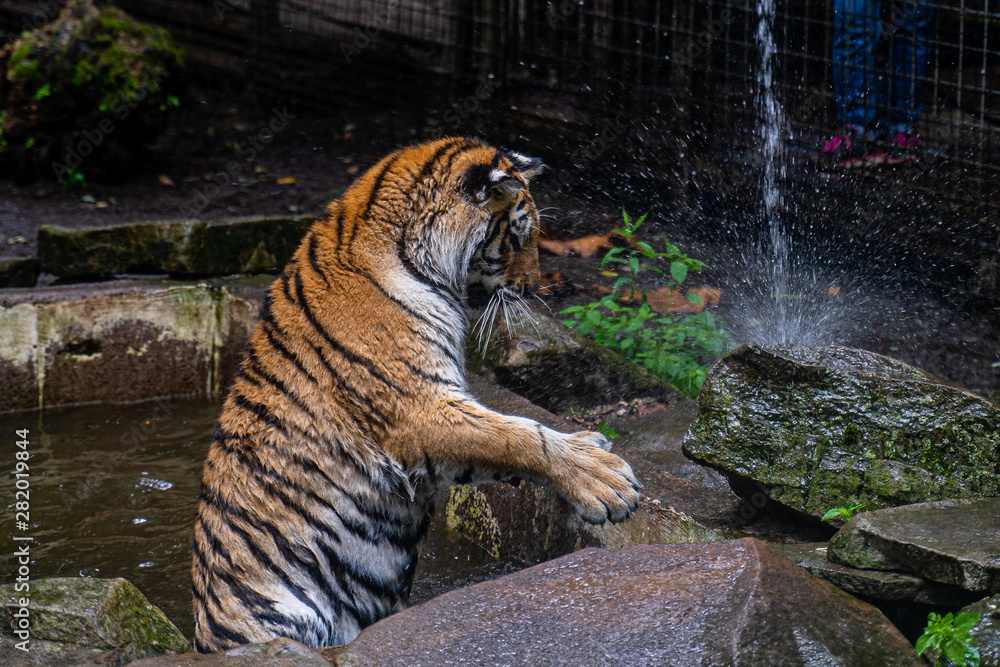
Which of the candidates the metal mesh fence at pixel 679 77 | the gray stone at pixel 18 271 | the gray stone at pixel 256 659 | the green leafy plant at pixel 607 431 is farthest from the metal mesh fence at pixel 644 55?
the gray stone at pixel 256 659

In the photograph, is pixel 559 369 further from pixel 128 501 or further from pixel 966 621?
pixel 966 621

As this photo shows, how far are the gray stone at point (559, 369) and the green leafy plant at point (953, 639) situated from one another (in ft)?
8.12

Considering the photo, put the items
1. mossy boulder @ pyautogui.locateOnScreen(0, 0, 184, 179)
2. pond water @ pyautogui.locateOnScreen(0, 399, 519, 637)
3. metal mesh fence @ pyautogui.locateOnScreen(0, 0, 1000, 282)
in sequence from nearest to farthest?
pond water @ pyautogui.locateOnScreen(0, 399, 519, 637) → metal mesh fence @ pyautogui.locateOnScreen(0, 0, 1000, 282) → mossy boulder @ pyautogui.locateOnScreen(0, 0, 184, 179)

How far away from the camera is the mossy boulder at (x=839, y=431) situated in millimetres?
2916

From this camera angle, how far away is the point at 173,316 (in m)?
5.49

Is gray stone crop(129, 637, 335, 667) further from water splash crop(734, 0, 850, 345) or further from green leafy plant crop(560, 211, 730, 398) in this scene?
water splash crop(734, 0, 850, 345)

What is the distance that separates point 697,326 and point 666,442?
124 centimetres

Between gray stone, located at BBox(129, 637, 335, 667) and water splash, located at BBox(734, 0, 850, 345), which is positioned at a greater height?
water splash, located at BBox(734, 0, 850, 345)

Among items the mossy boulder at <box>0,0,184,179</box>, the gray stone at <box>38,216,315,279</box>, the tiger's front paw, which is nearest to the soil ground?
the mossy boulder at <box>0,0,184,179</box>

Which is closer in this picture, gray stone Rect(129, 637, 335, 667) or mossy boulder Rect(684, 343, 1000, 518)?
gray stone Rect(129, 637, 335, 667)

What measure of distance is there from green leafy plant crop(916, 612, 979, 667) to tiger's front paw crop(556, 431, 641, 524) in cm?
93

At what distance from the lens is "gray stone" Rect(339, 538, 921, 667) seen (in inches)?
88.9

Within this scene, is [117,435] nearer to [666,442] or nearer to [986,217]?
[666,442]

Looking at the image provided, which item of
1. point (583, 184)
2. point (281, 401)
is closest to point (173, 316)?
point (281, 401)
